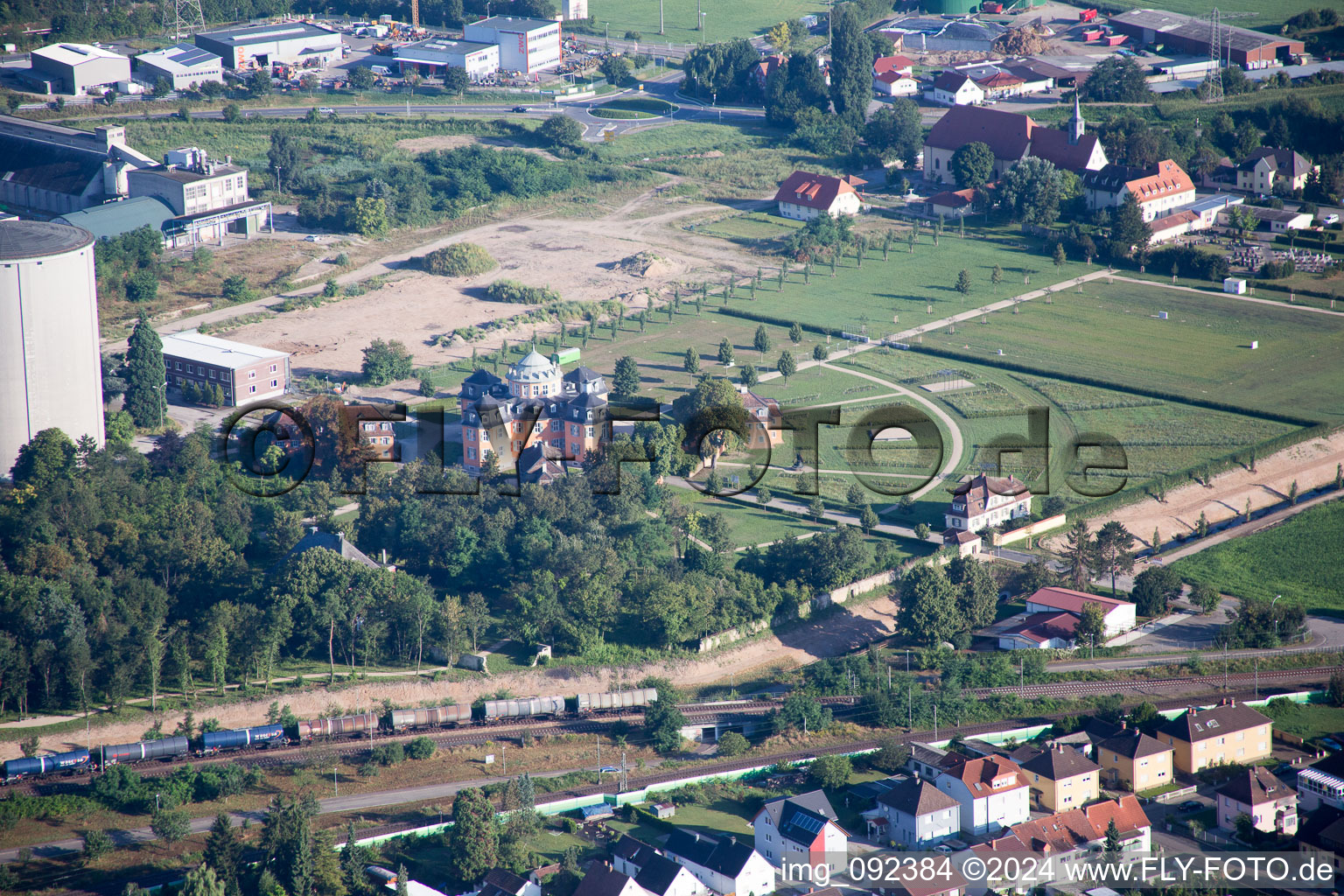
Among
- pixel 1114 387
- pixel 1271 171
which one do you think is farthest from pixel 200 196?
pixel 1271 171

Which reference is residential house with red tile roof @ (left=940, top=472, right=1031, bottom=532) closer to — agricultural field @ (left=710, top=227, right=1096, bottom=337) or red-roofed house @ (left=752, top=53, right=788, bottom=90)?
agricultural field @ (left=710, top=227, right=1096, bottom=337)

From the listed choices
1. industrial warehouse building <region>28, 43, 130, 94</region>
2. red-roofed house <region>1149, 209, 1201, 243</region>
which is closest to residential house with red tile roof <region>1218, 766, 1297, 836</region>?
red-roofed house <region>1149, 209, 1201, 243</region>

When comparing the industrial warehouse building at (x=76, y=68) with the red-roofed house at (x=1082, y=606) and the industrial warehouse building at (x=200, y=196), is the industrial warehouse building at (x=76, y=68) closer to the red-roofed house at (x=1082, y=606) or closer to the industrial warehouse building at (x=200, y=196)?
the industrial warehouse building at (x=200, y=196)

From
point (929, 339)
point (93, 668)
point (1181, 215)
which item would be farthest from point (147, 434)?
point (1181, 215)

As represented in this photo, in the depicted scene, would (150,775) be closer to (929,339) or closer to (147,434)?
(147,434)

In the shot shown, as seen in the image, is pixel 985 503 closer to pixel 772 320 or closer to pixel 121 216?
pixel 772 320

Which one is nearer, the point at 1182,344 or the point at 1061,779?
the point at 1061,779
